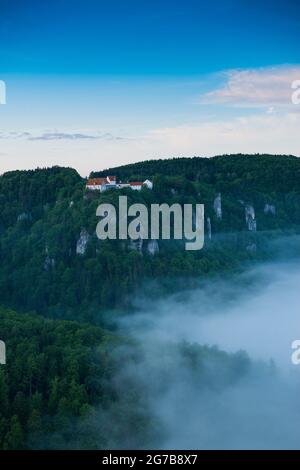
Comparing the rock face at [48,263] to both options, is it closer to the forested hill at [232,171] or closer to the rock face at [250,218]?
the forested hill at [232,171]

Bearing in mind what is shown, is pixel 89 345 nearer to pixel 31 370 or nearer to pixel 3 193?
pixel 31 370

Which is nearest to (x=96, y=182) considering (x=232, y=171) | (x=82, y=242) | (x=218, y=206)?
(x=82, y=242)

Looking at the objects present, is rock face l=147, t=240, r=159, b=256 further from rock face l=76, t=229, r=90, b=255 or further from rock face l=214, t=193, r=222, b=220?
rock face l=214, t=193, r=222, b=220

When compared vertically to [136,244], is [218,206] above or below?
above
